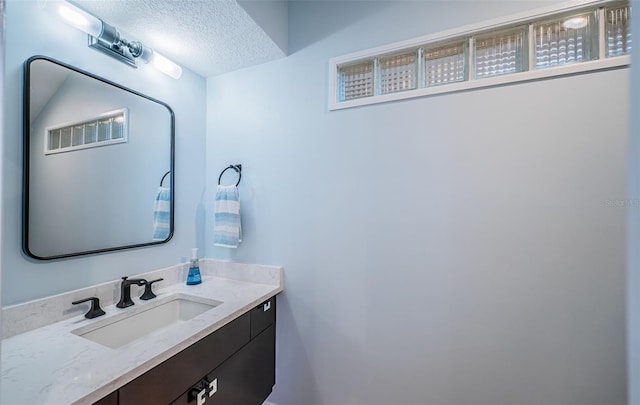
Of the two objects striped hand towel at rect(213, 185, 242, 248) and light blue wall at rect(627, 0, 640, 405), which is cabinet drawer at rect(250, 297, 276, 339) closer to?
striped hand towel at rect(213, 185, 242, 248)

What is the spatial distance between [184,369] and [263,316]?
51 cm

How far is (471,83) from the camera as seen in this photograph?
3.99 feet

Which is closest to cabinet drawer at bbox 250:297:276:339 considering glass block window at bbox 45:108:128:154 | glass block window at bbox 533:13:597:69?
glass block window at bbox 45:108:128:154

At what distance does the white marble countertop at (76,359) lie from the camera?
715 millimetres

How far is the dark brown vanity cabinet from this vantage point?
0.89 meters

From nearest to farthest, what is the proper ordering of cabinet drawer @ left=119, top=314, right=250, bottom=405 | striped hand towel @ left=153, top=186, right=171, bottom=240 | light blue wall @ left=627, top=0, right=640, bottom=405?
light blue wall @ left=627, top=0, right=640, bottom=405
cabinet drawer @ left=119, top=314, right=250, bottom=405
striped hand towel @ left=153, top=186, right=171, bottom=240

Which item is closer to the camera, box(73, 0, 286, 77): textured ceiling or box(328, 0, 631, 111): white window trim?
box(328, 0, 631, 111): white window trim

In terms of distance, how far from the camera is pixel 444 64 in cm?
132

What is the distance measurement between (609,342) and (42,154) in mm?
2445

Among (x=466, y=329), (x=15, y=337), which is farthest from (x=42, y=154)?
(x=466, y=329)

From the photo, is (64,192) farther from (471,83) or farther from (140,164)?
(471,83)

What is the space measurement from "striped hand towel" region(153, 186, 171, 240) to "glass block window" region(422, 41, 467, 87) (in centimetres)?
159

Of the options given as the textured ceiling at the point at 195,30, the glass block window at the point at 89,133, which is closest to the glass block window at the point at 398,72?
the textured ceiling at the point at 195,30

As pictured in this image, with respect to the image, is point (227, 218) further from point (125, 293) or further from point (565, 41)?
point (565, 41)
